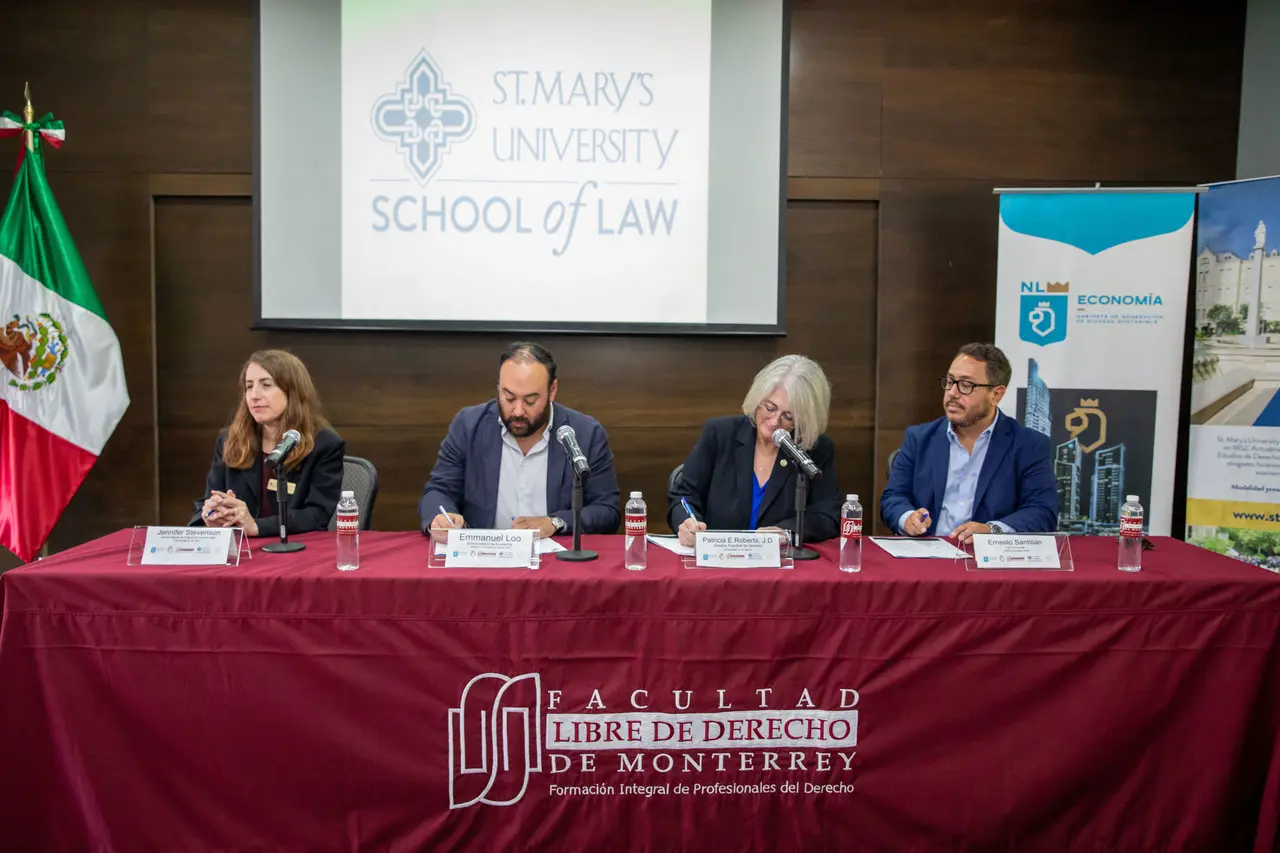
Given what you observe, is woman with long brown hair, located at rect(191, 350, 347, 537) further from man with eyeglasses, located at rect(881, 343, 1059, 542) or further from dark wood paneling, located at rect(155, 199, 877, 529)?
man with eyeglasses, located at rect(881, 343, 1059, 542)

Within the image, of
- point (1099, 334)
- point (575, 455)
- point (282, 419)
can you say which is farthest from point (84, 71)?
point (1099, 334)

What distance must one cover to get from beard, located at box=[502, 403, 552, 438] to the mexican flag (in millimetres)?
1952

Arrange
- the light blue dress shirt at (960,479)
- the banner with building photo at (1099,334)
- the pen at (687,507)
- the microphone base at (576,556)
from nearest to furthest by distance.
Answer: the microphone base at (576,556) → the pen at (687,507) → the light blue dress shirt at (960,479) → the banner with building photo at (1099,334)

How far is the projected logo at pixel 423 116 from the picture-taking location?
3.41 metres

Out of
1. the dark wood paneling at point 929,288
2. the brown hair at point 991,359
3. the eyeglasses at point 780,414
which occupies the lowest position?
the eyeglasses at point 780,414

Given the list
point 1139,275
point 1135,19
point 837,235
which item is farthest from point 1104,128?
point 837,235

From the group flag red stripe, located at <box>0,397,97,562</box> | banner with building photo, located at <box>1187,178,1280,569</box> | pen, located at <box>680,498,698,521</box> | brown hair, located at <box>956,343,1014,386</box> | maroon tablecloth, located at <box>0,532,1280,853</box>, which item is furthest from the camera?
banner with building photo, located at <box>1187,178,1280,569</box>

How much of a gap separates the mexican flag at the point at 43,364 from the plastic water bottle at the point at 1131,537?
3611 mm

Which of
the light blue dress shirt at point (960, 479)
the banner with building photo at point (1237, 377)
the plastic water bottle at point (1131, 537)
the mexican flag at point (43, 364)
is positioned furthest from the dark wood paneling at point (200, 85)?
the banner with building photo at point (1237, 377)

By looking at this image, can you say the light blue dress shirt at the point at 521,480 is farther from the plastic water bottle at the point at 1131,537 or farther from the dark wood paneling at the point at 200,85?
the dark wood paneling at the point at 200,85

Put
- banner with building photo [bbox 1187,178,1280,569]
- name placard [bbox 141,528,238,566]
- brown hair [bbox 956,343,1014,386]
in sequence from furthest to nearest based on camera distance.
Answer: banner with building photo [bbox 1187,178,1280,569]
brown hair [bbox 956,343,1014,386]
name placard [bbox 141,528,238,566]

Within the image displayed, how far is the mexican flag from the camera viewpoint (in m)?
3.09

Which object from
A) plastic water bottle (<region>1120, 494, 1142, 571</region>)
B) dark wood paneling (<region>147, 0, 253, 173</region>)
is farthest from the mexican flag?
plastic water bottle (<region>1120, 494, 1142, 571</region>)

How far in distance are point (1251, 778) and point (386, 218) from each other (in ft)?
11.4
